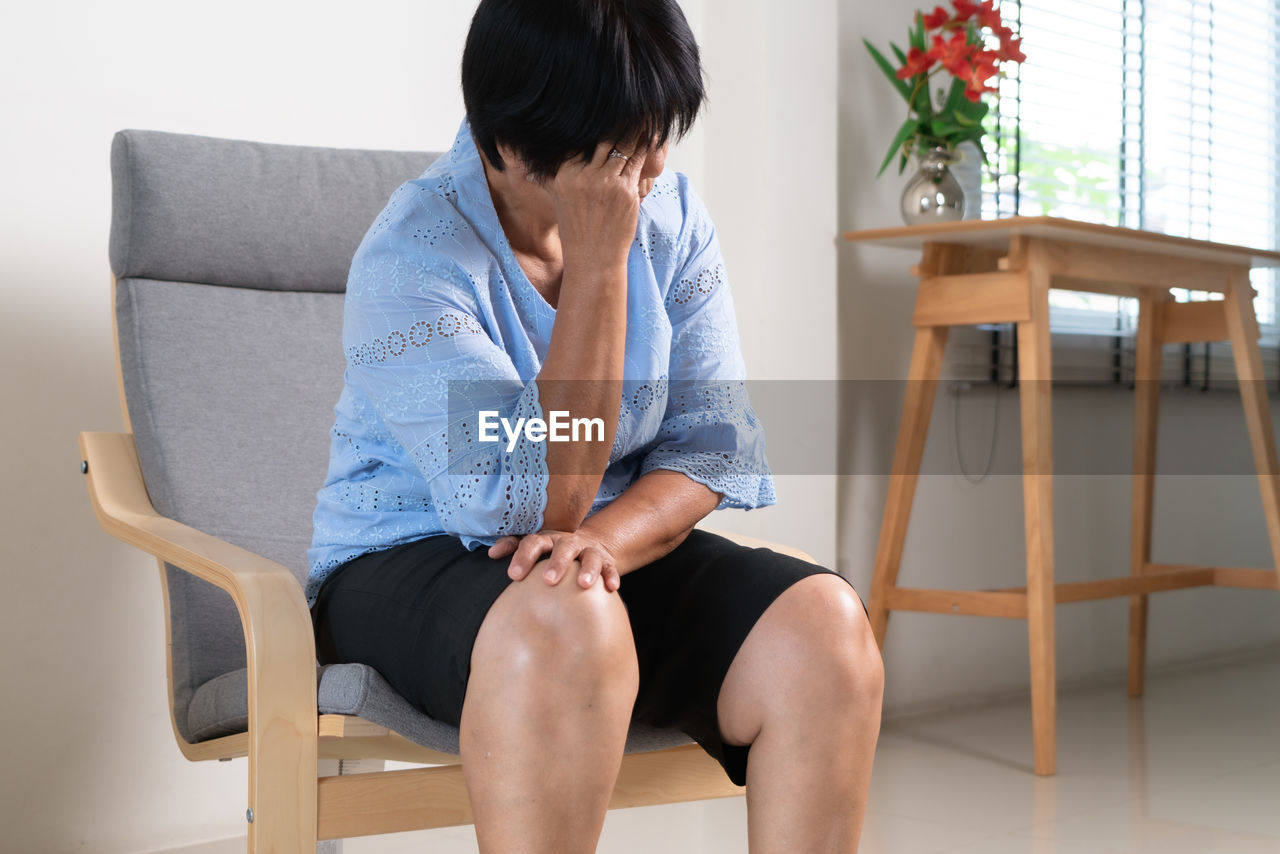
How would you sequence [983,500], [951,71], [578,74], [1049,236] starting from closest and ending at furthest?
[578,74]
[1049,236]
[951,71]
[983,500]

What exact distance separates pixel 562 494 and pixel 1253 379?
201cm

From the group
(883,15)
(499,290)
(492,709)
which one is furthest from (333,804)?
(883,15)

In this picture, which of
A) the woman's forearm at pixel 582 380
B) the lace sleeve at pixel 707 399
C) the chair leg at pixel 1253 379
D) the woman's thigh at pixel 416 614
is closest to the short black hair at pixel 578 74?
the woman's forearm at pixel 582 380

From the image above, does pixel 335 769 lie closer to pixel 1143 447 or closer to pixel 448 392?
pixel 448 392

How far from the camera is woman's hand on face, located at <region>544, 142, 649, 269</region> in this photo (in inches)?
38.8

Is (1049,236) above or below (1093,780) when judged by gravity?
above

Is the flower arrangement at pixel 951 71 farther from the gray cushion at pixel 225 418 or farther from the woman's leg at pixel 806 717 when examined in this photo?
the woman's leg at pixel 806 717

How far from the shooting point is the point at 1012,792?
6.52ft

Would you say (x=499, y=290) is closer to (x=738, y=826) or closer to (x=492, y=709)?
(x=492, y=709)

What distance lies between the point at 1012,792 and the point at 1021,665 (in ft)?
2.64

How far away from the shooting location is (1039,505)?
2.10 metres

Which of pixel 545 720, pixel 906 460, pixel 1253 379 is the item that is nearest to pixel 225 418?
pixel 545 720

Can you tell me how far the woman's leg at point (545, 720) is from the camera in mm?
797

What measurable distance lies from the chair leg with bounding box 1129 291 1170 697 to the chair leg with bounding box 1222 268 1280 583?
159 millimetres
